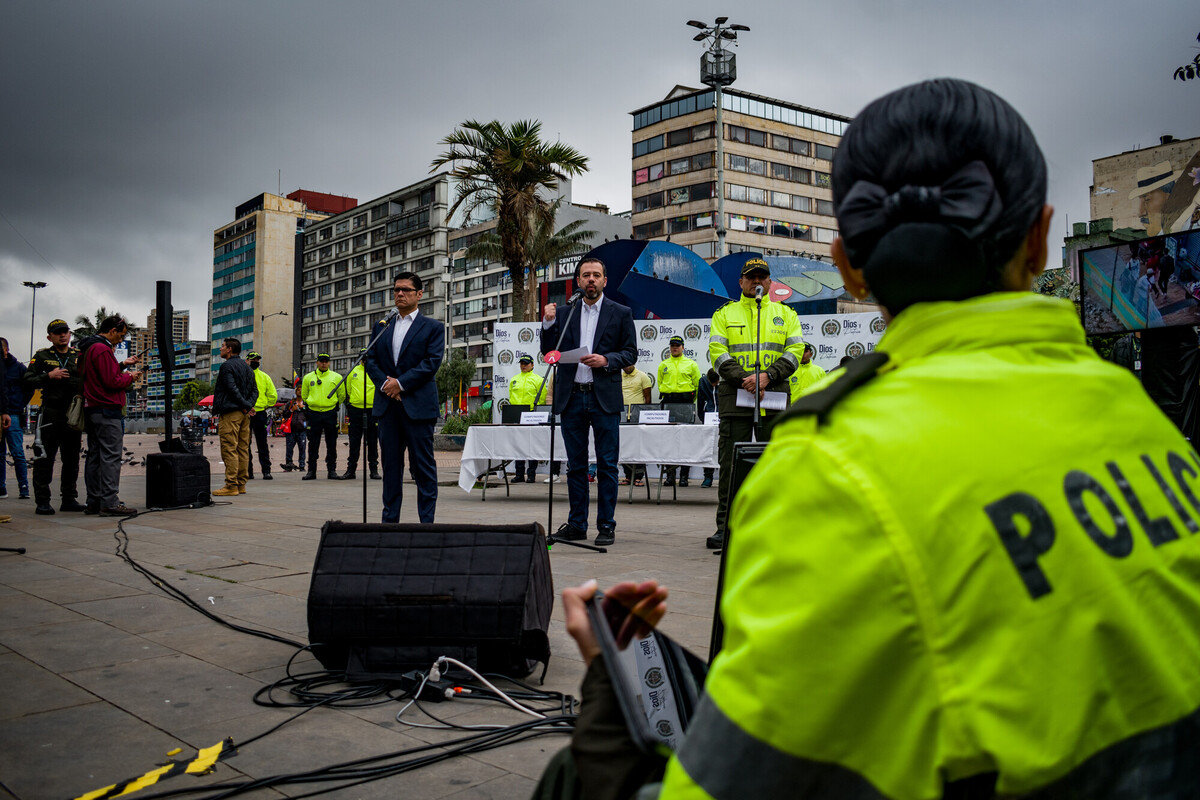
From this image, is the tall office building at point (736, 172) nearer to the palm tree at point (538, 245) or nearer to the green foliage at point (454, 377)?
the green foliage at point (454, 377)

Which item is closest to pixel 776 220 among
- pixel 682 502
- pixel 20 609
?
pixel 682 502

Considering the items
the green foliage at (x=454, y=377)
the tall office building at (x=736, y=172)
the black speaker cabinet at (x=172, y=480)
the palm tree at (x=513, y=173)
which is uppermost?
the tall office building at (x=736, y=172)

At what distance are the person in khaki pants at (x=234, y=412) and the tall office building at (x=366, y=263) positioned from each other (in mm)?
84464

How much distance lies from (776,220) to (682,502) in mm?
71330

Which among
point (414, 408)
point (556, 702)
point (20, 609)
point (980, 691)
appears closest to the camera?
point (980, 691)

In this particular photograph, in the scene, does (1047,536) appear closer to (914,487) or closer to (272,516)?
(914,487)

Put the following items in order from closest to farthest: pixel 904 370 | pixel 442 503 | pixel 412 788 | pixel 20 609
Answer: pixel 904 370, pixel 412 788, pixel 20 609, pixel 442 503

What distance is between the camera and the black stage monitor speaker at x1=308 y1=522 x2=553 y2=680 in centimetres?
340

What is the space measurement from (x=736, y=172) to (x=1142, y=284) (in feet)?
234

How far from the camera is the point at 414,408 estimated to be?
6.84 m

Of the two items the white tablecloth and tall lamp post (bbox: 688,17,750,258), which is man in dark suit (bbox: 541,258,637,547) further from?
tall lamp post (bbox: 688,17,750,258)

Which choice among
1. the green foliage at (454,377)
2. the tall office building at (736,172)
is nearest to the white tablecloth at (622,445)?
the green foliage at (454,377)

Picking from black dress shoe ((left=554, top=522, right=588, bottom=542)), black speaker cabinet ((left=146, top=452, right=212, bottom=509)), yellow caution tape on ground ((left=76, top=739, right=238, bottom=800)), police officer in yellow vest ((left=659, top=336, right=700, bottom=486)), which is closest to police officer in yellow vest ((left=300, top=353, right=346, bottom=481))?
black speaker cabinet ((left=146, top=452, right=212, bottom=509))

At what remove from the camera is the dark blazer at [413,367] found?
6848 millimetres
